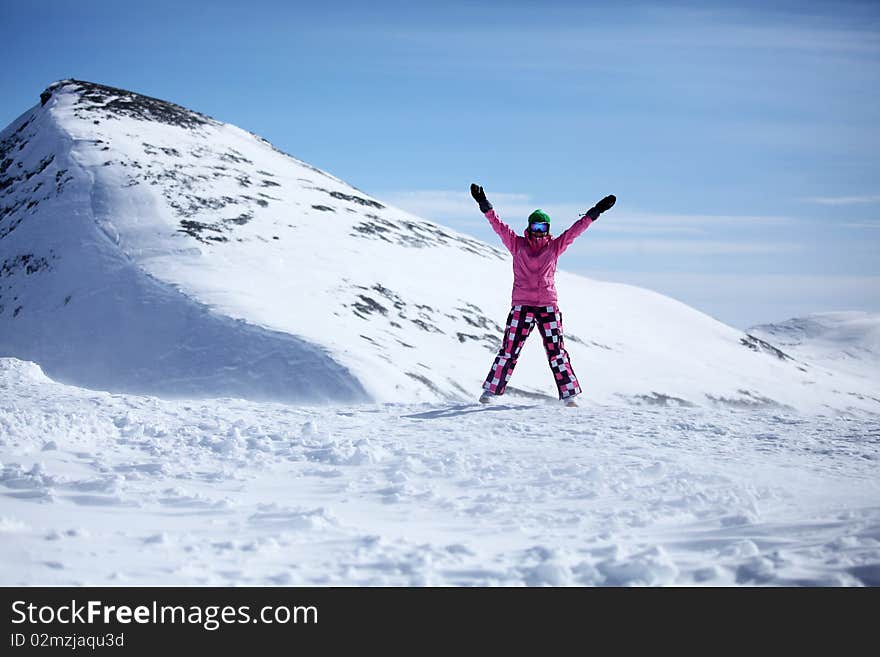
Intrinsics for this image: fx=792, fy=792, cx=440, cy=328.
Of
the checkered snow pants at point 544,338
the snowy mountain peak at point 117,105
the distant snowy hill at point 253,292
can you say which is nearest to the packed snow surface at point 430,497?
the checkered snow pants at point 544,338

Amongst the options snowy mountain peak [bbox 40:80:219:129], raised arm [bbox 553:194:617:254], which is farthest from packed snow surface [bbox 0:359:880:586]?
snowy mountain peak [bbox 40:80:219:129]

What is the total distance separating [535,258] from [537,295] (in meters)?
0.48

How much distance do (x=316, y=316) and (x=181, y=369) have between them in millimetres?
3627

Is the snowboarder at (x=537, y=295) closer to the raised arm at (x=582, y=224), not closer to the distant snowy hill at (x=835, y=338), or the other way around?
the raised arm at (x=582, y=224)

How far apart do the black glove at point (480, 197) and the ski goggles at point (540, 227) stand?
2.04 feet

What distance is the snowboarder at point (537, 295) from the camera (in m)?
10.2

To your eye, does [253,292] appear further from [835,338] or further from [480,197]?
[835,338]

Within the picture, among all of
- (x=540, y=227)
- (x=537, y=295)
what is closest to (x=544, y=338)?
(x=537, y=295)

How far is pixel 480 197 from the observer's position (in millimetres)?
10336

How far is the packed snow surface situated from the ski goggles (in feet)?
8.29

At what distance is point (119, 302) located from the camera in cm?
1817

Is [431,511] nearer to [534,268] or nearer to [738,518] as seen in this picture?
[738,518]

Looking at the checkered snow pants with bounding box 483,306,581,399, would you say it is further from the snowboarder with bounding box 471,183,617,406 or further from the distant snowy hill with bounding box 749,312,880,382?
the distant snowy hill with bounding box 749,312,880,382

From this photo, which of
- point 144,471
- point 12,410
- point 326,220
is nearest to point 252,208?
point 326,220
